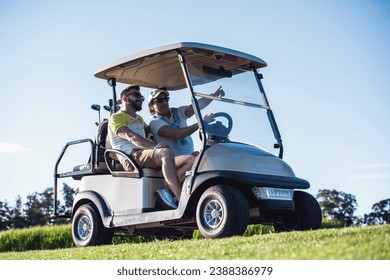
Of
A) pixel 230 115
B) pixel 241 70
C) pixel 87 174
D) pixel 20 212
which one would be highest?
pixel 241 70

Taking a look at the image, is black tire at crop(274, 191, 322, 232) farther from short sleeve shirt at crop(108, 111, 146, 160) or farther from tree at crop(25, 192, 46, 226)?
tree at crop(25, 192, 46, 226)

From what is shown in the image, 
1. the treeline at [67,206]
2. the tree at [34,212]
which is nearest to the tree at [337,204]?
the treeline at [67,206]

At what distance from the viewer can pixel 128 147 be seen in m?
8.33

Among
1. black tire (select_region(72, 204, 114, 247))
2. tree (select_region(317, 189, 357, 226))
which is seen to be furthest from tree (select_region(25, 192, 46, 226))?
black tire (select_region(72, 204, 114, 247))

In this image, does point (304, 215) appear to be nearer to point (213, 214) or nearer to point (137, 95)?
point (213, 214)

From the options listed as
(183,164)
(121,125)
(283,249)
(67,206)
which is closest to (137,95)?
(121,125)

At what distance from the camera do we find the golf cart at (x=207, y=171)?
723 centimetres

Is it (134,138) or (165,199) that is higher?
(134,138)

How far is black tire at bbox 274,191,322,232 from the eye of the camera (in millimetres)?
7832

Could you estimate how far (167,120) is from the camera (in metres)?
8.49

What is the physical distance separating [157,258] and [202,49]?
2.68 meters

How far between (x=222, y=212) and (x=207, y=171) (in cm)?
51

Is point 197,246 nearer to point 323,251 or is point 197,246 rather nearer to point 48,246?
point 323,251
